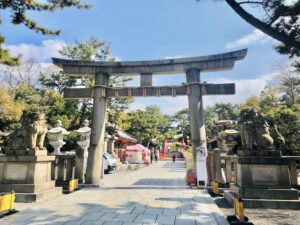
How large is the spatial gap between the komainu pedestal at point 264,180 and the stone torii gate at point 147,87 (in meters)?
3.56

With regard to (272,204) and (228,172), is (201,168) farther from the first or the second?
(272,204)

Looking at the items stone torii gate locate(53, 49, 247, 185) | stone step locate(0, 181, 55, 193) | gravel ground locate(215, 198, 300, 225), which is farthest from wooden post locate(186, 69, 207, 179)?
stone step locate(0, 181, 55, 193)

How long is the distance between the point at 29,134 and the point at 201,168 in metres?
7.02

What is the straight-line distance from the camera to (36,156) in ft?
27.0

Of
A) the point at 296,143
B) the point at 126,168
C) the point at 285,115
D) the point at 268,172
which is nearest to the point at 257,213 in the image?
the point at 268,172

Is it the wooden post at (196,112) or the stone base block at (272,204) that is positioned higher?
the wooden post at (196,112)

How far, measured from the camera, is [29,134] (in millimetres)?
8398

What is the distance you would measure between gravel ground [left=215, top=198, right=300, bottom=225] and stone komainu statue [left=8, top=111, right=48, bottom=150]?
21.4ft

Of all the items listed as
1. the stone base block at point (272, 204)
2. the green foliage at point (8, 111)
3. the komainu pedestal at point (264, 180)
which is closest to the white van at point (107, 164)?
the green foliage at point (8, 111)

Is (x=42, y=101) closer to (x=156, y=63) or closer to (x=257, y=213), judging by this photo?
(x=156, y=63)

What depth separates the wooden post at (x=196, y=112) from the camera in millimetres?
11320

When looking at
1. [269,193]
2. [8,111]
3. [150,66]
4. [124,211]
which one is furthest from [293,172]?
[8,111]

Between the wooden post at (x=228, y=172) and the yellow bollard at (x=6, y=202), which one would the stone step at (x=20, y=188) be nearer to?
the yellow bollard at (x=6, y=202)

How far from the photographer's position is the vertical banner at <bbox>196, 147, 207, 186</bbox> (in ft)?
35.3
